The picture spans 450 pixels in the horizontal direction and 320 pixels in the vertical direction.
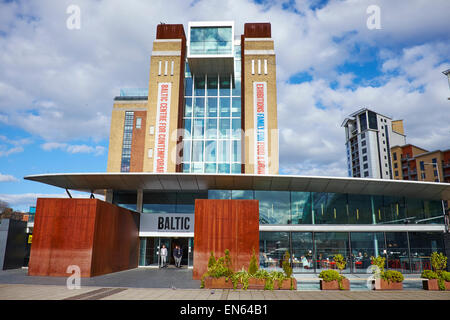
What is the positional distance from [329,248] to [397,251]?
4.68 m

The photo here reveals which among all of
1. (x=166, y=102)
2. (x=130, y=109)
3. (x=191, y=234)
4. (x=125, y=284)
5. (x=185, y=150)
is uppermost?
(x=130, y=109)

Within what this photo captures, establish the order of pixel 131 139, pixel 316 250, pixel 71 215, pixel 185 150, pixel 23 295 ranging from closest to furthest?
pixel 23 295
pixel 71 215
pixel 316 250
pixel 185 150
pixel 131 139

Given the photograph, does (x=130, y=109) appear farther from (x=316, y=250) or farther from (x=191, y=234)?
(x=316, y=250)

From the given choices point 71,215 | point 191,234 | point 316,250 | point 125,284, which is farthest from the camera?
point 191,234

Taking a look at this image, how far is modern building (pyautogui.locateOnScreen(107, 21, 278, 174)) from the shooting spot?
35.1 metres

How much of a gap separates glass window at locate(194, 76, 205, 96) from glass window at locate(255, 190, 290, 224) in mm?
19225

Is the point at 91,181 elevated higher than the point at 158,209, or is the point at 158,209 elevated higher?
the point at 91,181

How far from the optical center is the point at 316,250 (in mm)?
20438

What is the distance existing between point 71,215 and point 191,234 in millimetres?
8501

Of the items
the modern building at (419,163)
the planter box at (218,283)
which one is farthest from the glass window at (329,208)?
the modern building at (419,163)

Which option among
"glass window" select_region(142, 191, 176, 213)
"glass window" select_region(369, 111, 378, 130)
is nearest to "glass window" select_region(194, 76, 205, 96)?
"glass window" select_region(142, 191, 176, 213)

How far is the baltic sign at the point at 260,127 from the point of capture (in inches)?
1363

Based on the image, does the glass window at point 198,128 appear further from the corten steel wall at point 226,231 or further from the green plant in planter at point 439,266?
the green plant in planter at point 439,266
